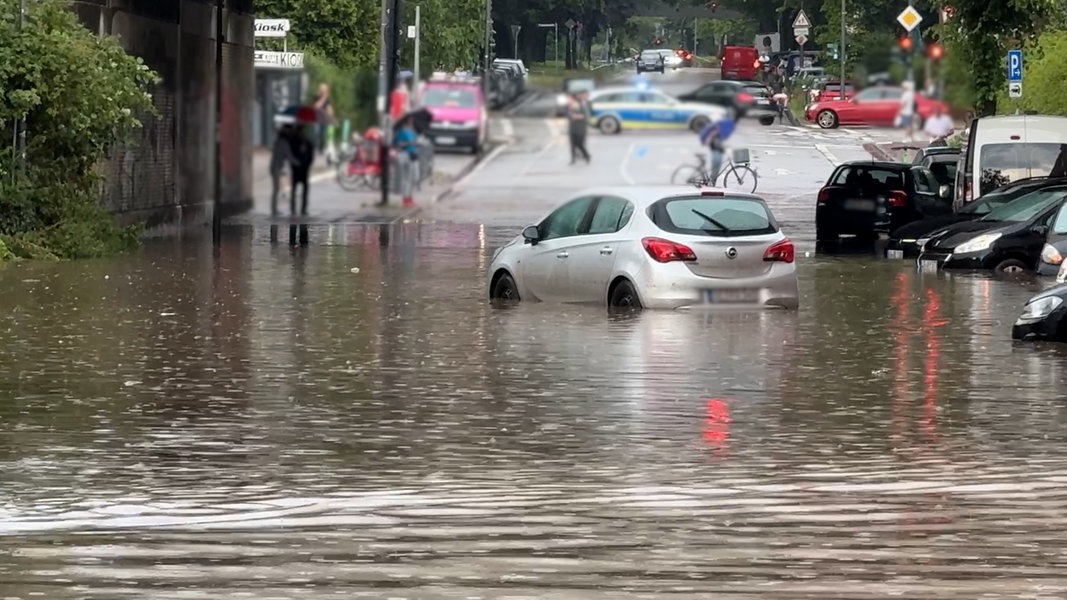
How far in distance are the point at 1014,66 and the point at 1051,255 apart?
13179 mm

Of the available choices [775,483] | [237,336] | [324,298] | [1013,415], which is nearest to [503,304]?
[324,298]

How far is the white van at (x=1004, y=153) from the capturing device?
115ft

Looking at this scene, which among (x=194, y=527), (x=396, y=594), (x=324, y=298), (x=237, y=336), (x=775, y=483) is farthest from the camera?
(x=324, y=298)

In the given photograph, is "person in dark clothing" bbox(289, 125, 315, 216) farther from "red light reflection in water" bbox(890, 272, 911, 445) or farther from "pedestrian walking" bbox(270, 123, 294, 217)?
"red light reflection in water" bbox(890, 272, 911, 445)

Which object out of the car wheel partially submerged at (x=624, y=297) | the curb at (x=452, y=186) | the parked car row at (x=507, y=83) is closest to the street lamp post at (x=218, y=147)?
the curb at (x=452, y=186)

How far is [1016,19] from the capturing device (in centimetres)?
4059

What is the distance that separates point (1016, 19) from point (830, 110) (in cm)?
1703

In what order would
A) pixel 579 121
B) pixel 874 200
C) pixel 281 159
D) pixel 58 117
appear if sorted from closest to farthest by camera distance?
A: pixel 579 121
pixel 281 159
pixel 58 117
pixel 874 200

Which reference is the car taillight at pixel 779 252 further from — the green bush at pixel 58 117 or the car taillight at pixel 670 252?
the green bush at pixel 58 117

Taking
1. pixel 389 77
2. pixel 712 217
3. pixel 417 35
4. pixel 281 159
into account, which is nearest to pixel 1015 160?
pixel 417 35

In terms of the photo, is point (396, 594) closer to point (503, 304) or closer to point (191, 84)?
point (503, 304)

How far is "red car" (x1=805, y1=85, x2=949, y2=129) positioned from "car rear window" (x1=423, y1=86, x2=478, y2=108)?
4.04 metres

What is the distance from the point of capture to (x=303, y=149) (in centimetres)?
2502

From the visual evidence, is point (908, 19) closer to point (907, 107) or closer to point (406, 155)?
point (907, 107)
